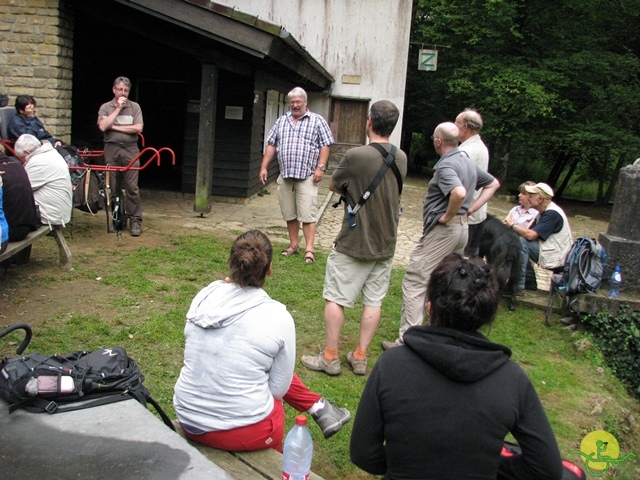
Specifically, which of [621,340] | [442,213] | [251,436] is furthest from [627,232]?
[251,436]

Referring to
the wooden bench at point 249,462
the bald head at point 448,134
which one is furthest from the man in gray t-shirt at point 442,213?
the wooden bench at point 249,462

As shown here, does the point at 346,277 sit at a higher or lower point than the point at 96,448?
higher

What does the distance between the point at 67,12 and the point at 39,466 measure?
801 cm

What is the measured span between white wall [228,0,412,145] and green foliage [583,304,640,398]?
42.0 ft

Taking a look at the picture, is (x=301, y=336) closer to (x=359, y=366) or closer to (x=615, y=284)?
(x=359, y=366)

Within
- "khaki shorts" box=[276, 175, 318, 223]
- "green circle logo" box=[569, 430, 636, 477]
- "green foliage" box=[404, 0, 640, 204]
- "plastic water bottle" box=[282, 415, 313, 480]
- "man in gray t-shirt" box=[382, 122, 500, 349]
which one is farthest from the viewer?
"green foliage" box=[404, 0, 640, 204]

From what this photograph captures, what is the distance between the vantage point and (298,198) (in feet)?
23.2

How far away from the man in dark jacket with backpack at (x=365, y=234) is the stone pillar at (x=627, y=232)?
128 inches

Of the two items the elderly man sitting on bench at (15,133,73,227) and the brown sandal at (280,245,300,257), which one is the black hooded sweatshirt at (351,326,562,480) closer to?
the elderly man sitting on bench at (15,133,73,227)

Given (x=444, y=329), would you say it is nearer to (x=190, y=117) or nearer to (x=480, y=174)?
(x=480, y=174)

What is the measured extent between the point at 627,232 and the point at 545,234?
0.85 meters

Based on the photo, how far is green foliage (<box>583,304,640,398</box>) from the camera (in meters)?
5.78

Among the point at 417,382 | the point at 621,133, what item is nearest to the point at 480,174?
the point at 417,382

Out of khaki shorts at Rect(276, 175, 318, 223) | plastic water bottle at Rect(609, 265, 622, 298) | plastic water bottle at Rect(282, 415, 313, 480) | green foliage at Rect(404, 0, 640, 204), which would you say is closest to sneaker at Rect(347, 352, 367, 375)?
plastic water bottle at Rect(282, 415, 313, 480)
